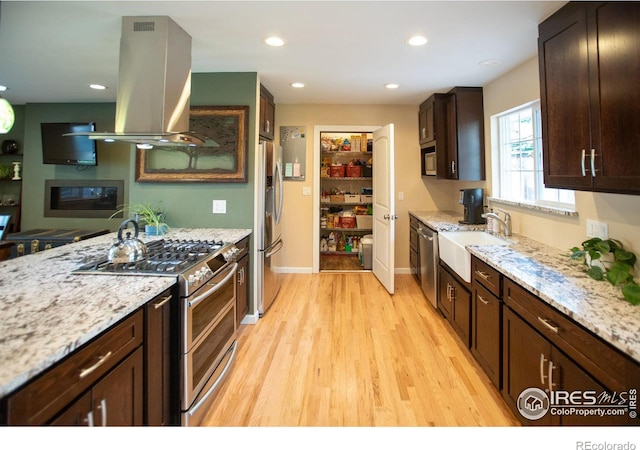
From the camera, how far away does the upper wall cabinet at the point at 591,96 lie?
132cm

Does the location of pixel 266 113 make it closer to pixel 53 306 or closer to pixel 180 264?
pixel 180 264

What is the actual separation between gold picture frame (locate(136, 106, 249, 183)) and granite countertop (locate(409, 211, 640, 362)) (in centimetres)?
219

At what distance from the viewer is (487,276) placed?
197cm

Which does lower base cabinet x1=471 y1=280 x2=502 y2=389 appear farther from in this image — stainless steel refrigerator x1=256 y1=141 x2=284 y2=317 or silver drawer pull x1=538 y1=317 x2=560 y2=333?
stainless steel refrigerator x1=256 y1=141 x2=284 y2=317

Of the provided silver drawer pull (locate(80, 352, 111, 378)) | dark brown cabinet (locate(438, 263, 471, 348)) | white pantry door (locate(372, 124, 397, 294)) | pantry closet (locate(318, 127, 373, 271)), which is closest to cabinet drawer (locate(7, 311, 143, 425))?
silver drawer pull (locate(80, 352, 111, 378))

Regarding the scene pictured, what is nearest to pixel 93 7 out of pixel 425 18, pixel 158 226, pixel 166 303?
pixel 158 226

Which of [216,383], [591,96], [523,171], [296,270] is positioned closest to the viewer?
[591,96]

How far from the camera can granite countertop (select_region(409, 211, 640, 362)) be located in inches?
41.2

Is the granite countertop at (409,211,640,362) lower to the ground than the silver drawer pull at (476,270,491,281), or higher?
higher

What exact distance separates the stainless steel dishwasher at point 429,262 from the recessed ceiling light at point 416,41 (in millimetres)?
1684

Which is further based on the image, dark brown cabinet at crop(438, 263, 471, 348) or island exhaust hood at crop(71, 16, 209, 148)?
dark brown cabinet at crop(438, 263, 471, 348)

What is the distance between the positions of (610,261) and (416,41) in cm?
190

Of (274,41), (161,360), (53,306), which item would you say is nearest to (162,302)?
(161,360)

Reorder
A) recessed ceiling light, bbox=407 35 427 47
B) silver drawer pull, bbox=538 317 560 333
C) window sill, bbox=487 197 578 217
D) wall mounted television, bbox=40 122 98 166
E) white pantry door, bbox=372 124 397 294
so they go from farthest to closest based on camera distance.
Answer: wall mounted television, bbox=40 122 98 166 → white pantry door, bbox=372 124 397 294 → recessed ceiling light, bbox=407 35 427 47 → window sill, bbox=487 197 578 217 → silver drawer pull, bbox=538 317 560 333
